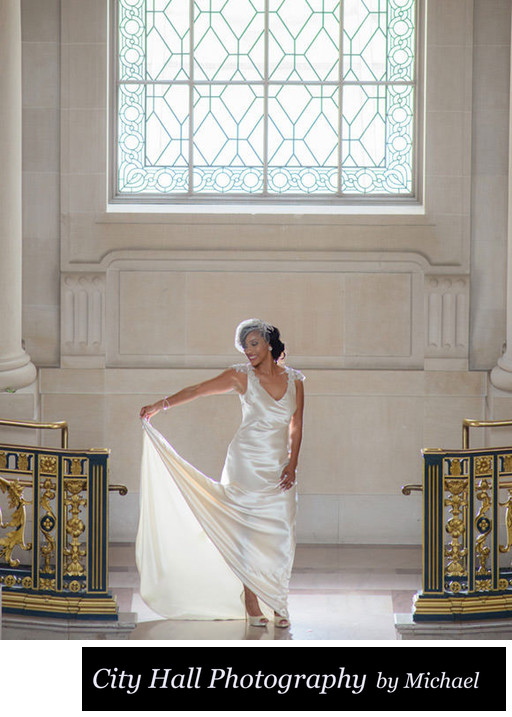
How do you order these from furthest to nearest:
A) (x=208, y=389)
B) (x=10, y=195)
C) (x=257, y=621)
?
1. (x=10, y=195)
2. (x=208, y=389)
3. (x=257, y=621)

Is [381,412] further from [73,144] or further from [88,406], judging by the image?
[73,144]

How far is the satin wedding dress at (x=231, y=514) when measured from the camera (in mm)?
7914

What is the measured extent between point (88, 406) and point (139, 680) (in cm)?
463

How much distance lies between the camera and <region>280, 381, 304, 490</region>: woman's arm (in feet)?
26.0

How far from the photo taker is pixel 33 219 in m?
10.3

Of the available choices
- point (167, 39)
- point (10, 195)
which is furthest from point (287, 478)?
point (167, 39)

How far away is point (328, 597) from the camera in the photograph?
29.1 feet

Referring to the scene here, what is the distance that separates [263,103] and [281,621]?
465 cm

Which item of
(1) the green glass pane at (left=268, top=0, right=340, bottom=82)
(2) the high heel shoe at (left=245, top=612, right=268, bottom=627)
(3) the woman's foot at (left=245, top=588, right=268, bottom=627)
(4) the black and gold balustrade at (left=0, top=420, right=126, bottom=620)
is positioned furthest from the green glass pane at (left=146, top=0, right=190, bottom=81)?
(2) the high heel shoe at (left=245, top=612, right=268, bottom=627)

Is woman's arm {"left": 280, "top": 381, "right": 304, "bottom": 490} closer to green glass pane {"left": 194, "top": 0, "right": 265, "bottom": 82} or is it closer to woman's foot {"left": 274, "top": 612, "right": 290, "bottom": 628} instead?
woman's foot {"left": 274, "top": 612, "right": 290, "bottom": 628}

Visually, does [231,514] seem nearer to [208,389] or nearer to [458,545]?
[208,389]

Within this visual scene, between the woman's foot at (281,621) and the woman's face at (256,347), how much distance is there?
5.47 ft

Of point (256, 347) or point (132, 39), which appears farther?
point (132, 39)

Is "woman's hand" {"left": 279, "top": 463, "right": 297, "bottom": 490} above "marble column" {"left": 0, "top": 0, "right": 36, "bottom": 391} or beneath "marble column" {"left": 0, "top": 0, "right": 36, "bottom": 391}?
beneath
